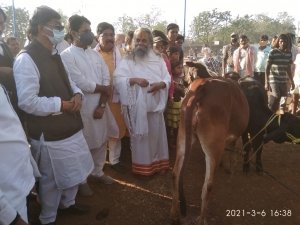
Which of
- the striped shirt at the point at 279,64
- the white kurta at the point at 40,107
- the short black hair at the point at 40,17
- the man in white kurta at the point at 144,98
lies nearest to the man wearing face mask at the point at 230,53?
the striped shirt at the point at 279,64

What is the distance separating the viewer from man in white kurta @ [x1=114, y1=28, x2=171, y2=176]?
4418 mm

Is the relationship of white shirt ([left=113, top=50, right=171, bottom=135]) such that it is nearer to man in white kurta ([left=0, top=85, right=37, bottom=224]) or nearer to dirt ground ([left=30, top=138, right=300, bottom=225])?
dirt ground ([left=30, top=138, right=300, bottom=225])

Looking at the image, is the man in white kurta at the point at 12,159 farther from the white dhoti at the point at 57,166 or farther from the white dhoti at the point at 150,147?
the white dhoti at the point at 150,147

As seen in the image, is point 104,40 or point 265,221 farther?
point 104,40

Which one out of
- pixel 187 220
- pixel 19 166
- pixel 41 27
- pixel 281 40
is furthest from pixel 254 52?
pixel 19 166

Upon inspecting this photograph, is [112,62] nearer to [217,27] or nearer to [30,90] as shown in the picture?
[30,90]

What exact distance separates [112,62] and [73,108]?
180 centimetres

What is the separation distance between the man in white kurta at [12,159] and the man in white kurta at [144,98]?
2.59 metres

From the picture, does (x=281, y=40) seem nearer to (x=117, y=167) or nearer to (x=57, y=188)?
(x=117, y=167)

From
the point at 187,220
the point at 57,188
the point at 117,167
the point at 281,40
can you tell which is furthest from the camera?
the point at 281,40

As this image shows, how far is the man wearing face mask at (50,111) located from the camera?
9.33ft

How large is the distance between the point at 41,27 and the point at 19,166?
1545mm

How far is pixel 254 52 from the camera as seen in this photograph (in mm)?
9438

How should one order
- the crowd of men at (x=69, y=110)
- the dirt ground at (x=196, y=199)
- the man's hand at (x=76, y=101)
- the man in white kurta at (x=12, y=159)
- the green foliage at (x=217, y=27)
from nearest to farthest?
1. the man in white kurta at (x=12, y=159)
2. the crowd of men at (x=69, y=110)
3. the man's hand at (x=76, y=101)
4. the dirt ground at (x=196, y=199)
5. the green foliage at (x=217, y=27)
